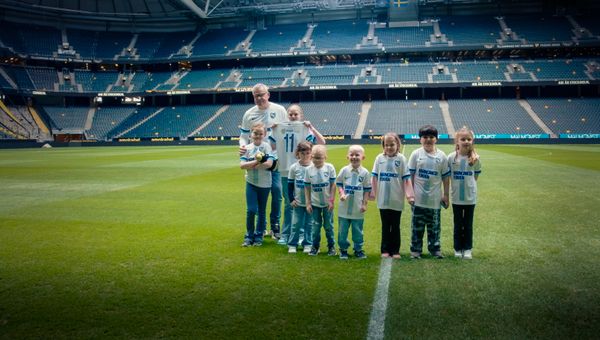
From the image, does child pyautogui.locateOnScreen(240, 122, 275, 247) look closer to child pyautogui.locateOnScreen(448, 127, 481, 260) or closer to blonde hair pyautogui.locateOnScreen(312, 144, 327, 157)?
blonde hair pyautogui.locateOnScreen(312, 144, 327, 157)

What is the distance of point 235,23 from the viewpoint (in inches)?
2827

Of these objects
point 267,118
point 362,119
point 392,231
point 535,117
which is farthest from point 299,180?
point 535,117

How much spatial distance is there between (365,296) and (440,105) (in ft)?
178

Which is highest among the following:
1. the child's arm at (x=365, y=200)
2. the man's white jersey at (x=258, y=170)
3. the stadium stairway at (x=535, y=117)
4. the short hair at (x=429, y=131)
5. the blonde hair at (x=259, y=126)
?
the stadium stairway at (x=535, y=117)

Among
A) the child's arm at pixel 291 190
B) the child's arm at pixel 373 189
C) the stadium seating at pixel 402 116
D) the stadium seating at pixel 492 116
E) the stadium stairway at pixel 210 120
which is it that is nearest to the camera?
the child's arm at pixel 373 189

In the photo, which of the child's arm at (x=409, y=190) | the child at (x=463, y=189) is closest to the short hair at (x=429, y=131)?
the child at (x=463, y=189)

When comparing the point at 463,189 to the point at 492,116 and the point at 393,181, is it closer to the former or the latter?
the point at 393,181

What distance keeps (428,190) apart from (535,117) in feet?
166

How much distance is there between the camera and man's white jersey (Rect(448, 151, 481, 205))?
582cm

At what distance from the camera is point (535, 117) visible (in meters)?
48.5

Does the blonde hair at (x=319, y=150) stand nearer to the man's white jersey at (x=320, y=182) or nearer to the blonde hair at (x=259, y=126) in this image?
the man's white jersey at (x=320, y=182)

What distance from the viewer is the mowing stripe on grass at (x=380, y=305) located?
3561mm

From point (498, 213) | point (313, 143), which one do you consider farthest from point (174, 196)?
point (498, 213)

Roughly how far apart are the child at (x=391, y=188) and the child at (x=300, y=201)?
1053 mm
